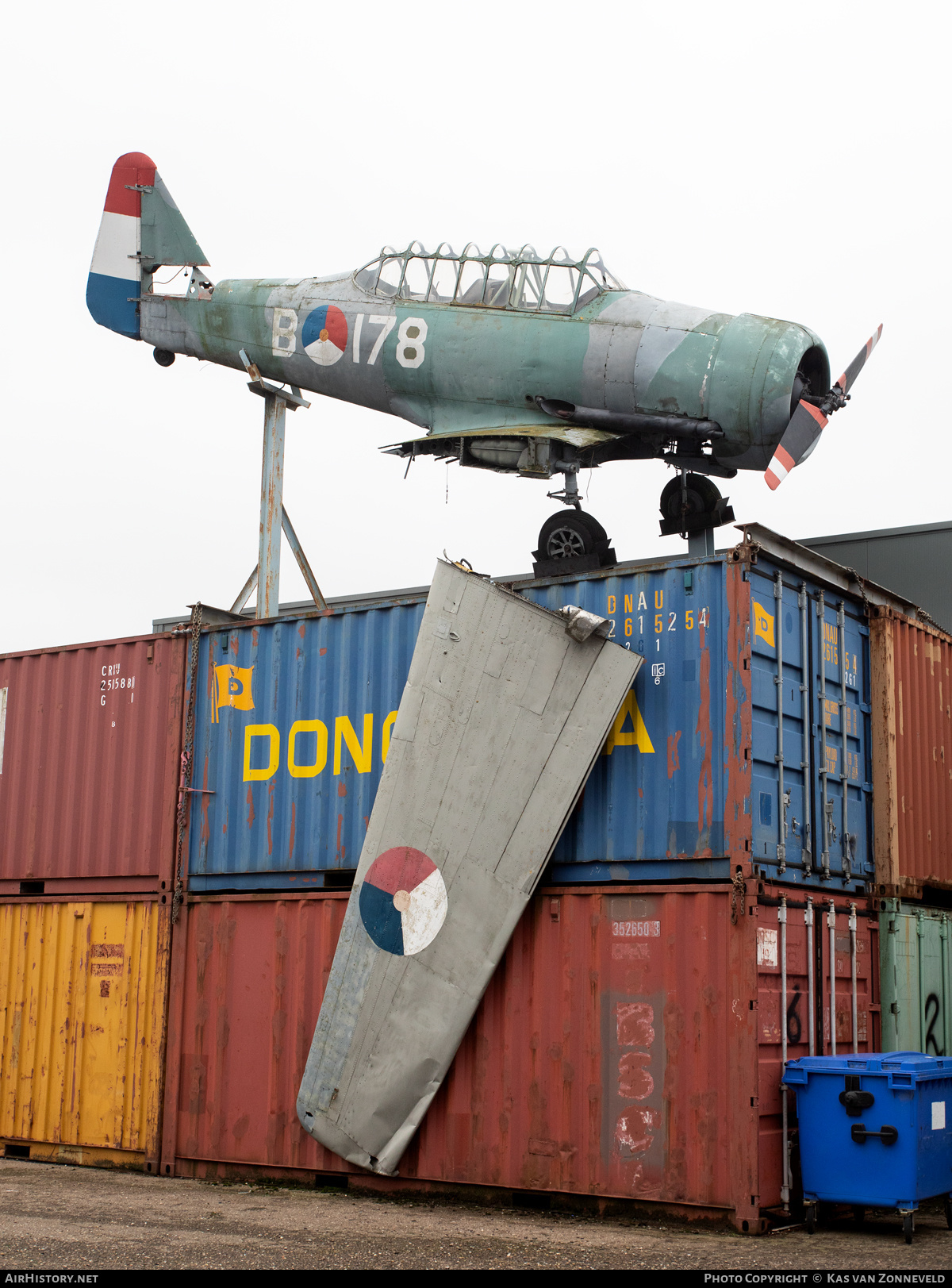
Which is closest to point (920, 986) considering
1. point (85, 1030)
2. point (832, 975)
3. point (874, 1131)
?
point (832, 975)

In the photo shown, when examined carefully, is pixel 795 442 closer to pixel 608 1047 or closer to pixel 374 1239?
pixel 608 1047

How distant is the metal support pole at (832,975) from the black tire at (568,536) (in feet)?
13.2

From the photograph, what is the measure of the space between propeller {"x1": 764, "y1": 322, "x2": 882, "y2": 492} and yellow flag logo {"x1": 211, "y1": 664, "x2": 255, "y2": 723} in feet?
16.6

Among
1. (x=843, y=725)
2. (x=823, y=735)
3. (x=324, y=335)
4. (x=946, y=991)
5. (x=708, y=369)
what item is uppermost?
(x=324, y=335)

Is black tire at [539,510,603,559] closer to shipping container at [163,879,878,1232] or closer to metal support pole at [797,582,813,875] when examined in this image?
metal support pole at [797,582,813,875]

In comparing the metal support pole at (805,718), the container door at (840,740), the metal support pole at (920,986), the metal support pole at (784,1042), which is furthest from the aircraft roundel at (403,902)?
the metal support pole at (920,986)

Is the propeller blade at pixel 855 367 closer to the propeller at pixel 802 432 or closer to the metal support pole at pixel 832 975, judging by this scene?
the propeller at pixel 802 432

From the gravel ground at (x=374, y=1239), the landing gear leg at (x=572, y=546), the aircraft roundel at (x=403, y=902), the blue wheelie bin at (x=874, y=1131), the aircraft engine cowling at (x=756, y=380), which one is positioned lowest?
the gravel ground at (x=374, y=1239)

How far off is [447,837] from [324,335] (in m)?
6.36

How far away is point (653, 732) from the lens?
32.3 ft

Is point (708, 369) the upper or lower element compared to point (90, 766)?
upper

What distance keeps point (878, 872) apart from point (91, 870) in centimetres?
720

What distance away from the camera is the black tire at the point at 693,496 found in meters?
Answer: 12.7

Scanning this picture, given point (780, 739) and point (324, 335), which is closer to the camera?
point (780, 739)
